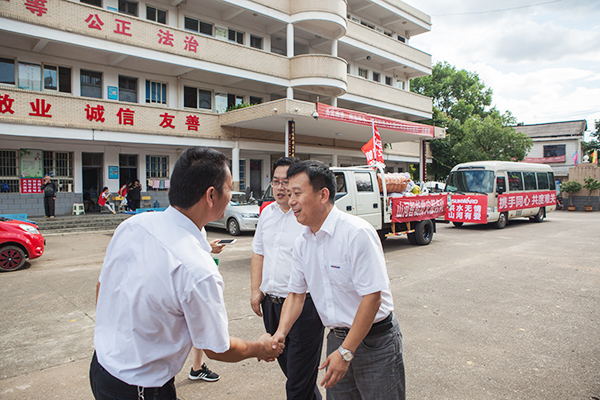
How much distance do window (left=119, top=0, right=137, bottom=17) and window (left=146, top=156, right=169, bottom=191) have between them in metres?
6.26

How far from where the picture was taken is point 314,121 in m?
17.3

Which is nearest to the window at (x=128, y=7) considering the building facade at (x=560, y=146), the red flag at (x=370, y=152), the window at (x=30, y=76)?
the window at (x=30, y=76)

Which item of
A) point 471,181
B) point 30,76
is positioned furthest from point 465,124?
point 30,76

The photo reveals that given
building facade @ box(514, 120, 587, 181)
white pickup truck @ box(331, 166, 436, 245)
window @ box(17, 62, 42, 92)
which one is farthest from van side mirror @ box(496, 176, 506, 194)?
building facade @ box(514, 120, 587, 181)

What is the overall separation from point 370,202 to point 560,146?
4244 centimetres

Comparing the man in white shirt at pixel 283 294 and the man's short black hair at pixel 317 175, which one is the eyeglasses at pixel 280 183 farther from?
the man's short black hair at pixel 317 175

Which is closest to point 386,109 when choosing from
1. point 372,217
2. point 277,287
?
point 372,217

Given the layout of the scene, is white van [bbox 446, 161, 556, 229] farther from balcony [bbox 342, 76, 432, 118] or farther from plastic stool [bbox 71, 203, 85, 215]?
plastic stool [bbox 71, 203, 85, 215]

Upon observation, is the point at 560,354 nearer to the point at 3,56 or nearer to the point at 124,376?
the point at 124,376

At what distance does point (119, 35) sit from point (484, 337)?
15.9 meters

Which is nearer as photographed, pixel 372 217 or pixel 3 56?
pixel 372 217

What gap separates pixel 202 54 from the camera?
55.9 feet

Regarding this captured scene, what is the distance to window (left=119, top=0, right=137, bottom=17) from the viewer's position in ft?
54.3

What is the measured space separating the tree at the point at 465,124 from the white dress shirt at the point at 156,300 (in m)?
31.9
